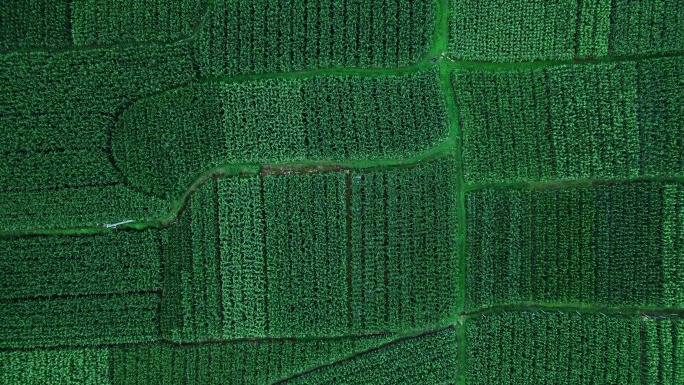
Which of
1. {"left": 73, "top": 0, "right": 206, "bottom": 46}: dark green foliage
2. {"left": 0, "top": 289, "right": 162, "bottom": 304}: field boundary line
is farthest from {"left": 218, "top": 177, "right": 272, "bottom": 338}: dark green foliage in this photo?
{"left": 73, "top": 0, "right": 206, "bottom": 46}: dark green foliage

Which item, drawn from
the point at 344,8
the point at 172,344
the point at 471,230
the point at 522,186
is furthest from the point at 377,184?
the point at 172,344

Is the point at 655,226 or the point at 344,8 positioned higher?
the point at 344,8

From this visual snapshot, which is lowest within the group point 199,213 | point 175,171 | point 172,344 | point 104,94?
point 172,344

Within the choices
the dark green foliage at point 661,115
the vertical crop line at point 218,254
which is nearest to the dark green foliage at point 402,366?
the vertical crop line at point 218,254

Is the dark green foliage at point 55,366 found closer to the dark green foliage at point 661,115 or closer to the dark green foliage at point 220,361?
the dark green foliage at point 220,361

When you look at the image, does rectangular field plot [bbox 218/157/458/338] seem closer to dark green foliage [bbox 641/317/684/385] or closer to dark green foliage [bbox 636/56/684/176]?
dark green foliage [bbox 641/317/684/385]

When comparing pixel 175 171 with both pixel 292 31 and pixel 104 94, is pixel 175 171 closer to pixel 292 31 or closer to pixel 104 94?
pixel 104 94
